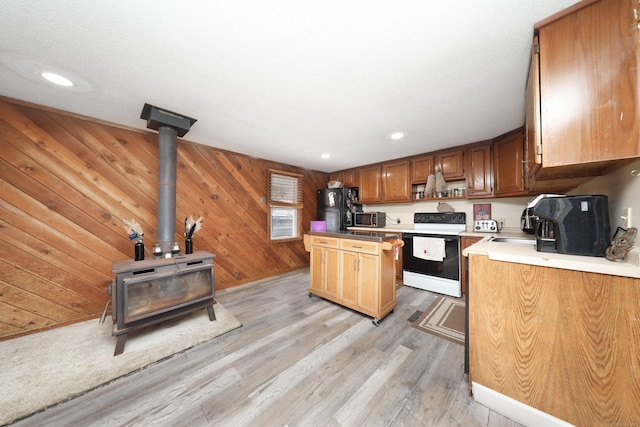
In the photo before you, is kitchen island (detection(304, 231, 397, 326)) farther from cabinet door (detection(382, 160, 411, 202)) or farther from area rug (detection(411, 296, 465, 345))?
cabinet door (detection(382, 160, 411, 202))

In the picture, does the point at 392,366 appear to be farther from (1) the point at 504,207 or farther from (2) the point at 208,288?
(1) the point at 504,207

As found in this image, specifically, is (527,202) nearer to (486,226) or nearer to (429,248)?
(486,226)

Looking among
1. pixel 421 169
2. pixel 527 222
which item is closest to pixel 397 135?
pixel 421 169

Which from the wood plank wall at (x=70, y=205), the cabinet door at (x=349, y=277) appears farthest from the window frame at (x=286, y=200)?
the cabinet door at (x=349, y=277)

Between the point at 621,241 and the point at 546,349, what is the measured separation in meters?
0.68

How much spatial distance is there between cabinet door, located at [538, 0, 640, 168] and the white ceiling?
15 cm

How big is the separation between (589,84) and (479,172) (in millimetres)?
2328

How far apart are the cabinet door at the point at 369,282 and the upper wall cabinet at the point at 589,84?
62.9 inches

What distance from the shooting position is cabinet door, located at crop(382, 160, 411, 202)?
380 centimetres

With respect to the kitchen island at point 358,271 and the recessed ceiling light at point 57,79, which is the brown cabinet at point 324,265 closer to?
the kitchen island at point 358,271

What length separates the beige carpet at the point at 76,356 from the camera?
54.3 inches

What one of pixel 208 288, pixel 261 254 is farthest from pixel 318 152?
pixel 208 288

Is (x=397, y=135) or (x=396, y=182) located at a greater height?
(x=397, y=135)

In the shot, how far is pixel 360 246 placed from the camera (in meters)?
2.43
